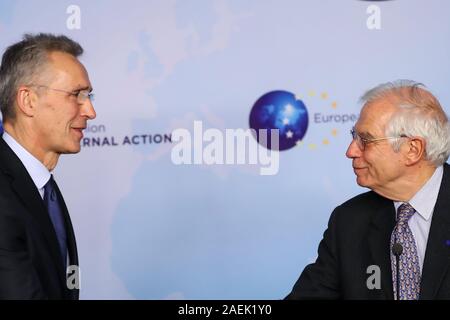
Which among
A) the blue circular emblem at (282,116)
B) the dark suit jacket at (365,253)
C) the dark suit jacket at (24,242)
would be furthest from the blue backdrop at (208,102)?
the dark suit jacket at (24,242)

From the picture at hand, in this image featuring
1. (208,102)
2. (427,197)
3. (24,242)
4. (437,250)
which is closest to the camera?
(24,242)

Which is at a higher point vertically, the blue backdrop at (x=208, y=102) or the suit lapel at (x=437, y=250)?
the blue backdrop at (x=208, y=102)

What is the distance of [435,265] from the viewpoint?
2.25 m

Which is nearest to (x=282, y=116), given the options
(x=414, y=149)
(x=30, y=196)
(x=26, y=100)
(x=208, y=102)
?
(x=208, y=102)

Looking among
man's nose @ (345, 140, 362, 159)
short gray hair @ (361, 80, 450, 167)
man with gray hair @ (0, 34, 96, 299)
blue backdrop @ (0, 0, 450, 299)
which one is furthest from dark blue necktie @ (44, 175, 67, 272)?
blue backdrop @ (0, 0, 450, 299)

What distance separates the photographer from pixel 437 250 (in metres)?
2.27

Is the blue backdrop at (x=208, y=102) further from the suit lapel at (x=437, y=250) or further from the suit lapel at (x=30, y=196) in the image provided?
the suit lapel at (x=30, y=196)

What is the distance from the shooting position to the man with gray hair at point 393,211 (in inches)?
91.0

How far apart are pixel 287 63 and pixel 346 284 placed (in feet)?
4.52

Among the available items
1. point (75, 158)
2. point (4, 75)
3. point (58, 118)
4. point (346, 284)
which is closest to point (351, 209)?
point (346, 284)

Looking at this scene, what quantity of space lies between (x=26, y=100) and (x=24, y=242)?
494 millimetres

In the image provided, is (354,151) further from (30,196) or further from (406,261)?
(30,196)

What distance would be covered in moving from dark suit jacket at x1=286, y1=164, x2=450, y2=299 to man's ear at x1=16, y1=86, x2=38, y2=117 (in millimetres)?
991

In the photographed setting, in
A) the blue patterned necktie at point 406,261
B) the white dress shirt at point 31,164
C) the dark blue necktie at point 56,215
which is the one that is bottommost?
the blue patterned necktie at point 406,261
